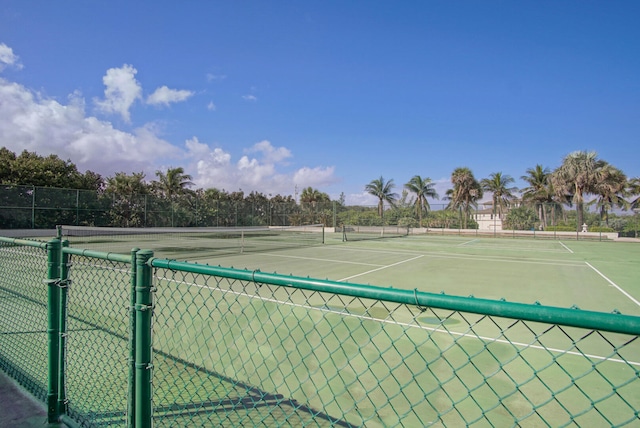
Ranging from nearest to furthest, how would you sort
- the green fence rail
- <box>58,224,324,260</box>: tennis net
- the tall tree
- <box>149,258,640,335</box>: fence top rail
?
1. <box>149,258,640,335</box>: fence top rail
2. the green fence rail
3. <box>58,224,324,260</box>: tennis net
4. the tall tree

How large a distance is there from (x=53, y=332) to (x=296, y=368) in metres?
2.43

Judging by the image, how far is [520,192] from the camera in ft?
154

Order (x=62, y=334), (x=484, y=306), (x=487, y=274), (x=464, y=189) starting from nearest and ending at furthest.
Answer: (x=484, y=306) < (x=62, y=334) < (x=487, y=274) < (x=464, y=189)

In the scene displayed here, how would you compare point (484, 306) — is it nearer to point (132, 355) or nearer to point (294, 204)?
point (132, 355)

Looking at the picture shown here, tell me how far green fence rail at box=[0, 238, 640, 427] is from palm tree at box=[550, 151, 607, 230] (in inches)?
1467

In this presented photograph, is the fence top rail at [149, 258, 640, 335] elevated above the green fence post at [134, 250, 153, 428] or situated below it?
above

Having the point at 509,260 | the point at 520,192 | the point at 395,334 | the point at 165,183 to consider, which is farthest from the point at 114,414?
the point at 520,192

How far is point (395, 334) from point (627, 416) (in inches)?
109

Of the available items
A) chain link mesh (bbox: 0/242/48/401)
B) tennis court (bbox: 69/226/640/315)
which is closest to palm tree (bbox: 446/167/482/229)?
tennis court (bbox: 69/226/640/315)

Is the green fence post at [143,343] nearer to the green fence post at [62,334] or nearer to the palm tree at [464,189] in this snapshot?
the green fence post at [62,334]

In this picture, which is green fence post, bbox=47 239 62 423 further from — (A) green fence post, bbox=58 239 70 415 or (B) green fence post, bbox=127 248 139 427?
(B) green fence post, bbox=127 248 139 427

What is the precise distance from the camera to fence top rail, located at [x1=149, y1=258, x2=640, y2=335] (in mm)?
1329

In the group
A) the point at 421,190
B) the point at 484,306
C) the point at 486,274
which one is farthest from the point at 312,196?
the point at 484,306

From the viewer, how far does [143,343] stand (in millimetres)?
2391
